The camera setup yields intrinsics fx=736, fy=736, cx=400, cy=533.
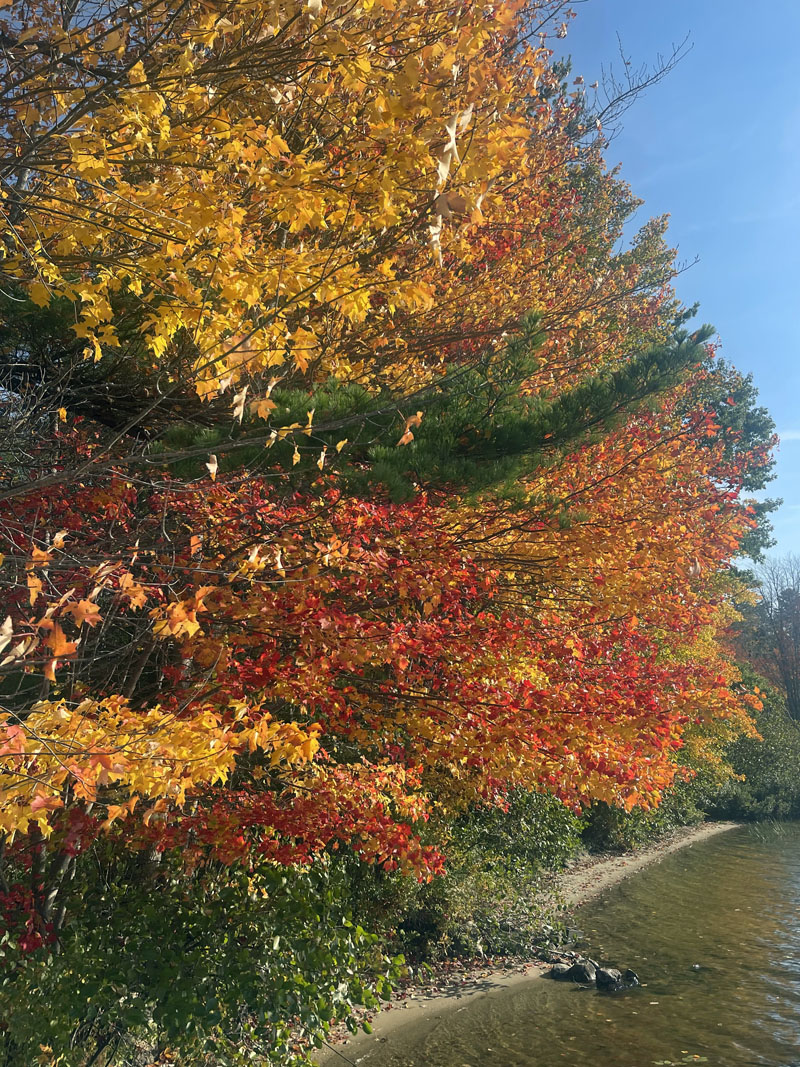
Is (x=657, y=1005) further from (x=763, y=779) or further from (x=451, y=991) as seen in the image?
(x=763, y=779)

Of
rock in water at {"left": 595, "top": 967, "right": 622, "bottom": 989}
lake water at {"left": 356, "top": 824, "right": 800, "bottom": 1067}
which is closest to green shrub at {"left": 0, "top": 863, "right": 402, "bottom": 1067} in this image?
lake water at {"left": 356, "top": 824, "right": 800, "bottom": 1067}

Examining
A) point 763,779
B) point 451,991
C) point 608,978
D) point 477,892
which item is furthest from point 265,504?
point 763,779

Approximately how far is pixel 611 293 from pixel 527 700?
43.6 ft

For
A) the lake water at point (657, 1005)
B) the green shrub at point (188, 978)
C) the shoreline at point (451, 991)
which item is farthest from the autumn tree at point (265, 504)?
the lake water at point (657, 1005)

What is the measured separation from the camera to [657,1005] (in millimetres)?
A: 10641

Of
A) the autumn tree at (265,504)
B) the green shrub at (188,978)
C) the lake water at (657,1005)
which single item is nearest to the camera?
the autumn tree at (265,504)

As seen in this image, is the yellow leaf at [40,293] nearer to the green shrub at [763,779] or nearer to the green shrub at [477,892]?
the green shrub at [477,892]

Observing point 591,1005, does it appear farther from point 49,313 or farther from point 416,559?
point 49,313

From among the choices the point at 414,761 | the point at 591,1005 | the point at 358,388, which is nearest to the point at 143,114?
the point at 358,388

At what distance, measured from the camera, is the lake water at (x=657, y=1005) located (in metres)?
8.95

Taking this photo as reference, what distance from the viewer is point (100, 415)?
24.6 ft

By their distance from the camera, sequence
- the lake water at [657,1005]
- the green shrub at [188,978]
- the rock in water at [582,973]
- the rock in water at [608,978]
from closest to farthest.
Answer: the green shrub at [188,978], the lake water at [657,1005], the rock in water at [608,978], the rock in water at [582,973]

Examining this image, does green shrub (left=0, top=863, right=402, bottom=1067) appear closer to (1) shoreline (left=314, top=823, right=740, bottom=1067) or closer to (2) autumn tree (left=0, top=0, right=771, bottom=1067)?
(2) autumn tree (left=0, top=0, right=771, bottom=1067)

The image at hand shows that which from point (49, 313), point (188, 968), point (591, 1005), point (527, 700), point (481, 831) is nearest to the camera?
point (49, 313)
